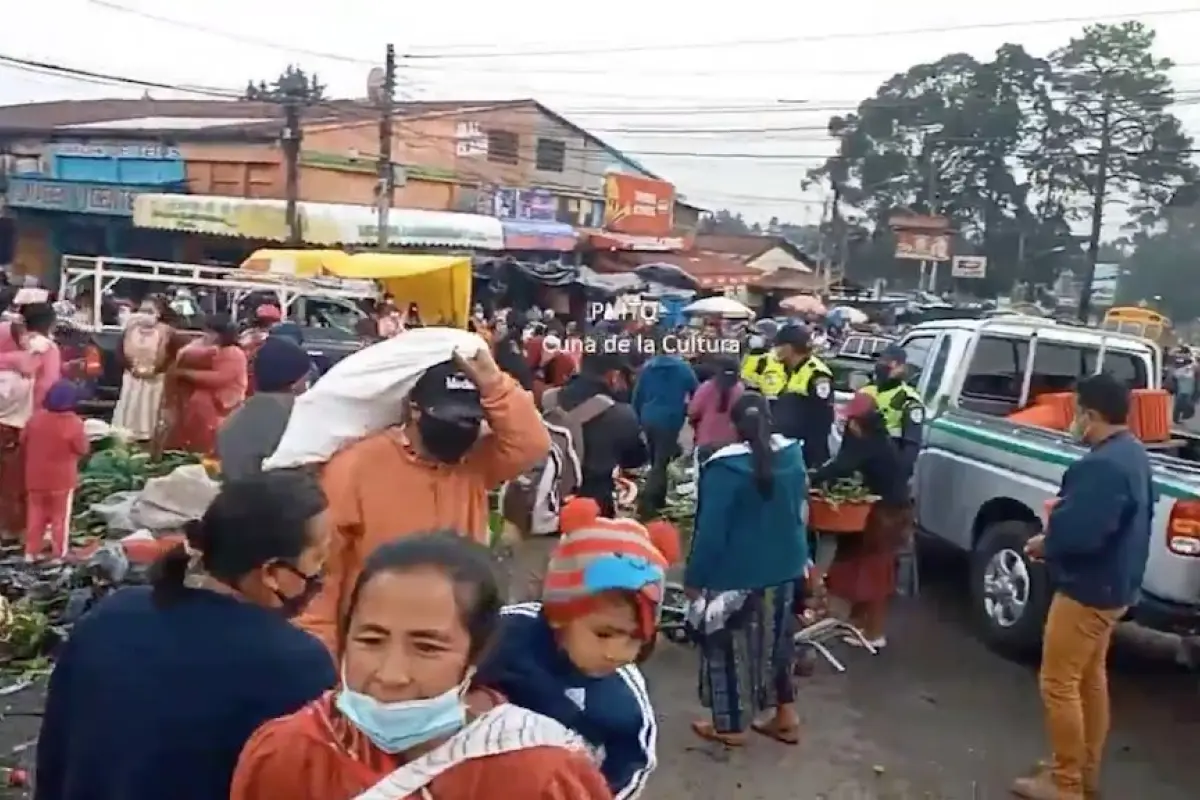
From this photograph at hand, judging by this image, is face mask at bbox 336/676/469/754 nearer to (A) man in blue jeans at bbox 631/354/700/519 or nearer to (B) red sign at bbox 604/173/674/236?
(A) man in blue jeans at bbox 631/354/700/519

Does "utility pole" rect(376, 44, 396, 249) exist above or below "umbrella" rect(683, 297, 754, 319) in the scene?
above

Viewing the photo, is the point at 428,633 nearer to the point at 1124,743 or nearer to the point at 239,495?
→ the point at 239,495

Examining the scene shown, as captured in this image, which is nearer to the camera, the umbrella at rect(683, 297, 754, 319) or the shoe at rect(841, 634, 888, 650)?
the shoe at rect(841, 634, 888, 650)

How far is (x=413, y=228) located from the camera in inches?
1121

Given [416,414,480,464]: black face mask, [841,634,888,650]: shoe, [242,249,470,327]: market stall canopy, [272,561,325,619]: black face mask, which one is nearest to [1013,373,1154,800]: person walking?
[841,634,888,650]: shoe

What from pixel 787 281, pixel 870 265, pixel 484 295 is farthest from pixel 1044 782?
pixel 870 265

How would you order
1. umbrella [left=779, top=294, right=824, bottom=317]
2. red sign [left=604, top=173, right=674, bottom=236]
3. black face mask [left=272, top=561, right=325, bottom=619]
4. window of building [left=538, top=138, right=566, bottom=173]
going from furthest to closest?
window of building [left=538, top=138, right=566, bottom=173]
red sign [left=604, top=173, right=674, bottom=236]
umbrella [left=779, top=294, right=824, bottom=317]
black face mask [left=272, top=561, right=325, bottom=619]

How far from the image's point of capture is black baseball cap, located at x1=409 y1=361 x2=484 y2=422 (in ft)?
10.9

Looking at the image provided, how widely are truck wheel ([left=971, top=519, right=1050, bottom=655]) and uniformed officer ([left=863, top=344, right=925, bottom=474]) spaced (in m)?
0.69

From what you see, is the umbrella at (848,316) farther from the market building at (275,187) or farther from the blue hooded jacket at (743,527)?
the blue hooded jacket at (743,527)

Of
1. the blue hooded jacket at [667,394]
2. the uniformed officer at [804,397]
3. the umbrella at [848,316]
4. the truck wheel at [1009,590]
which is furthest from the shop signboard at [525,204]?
the truck wheel at [1009,590]

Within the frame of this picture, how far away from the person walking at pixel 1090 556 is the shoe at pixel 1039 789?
4 centimetres

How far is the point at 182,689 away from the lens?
A: 7.37 ft

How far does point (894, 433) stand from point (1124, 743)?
2.28 m
